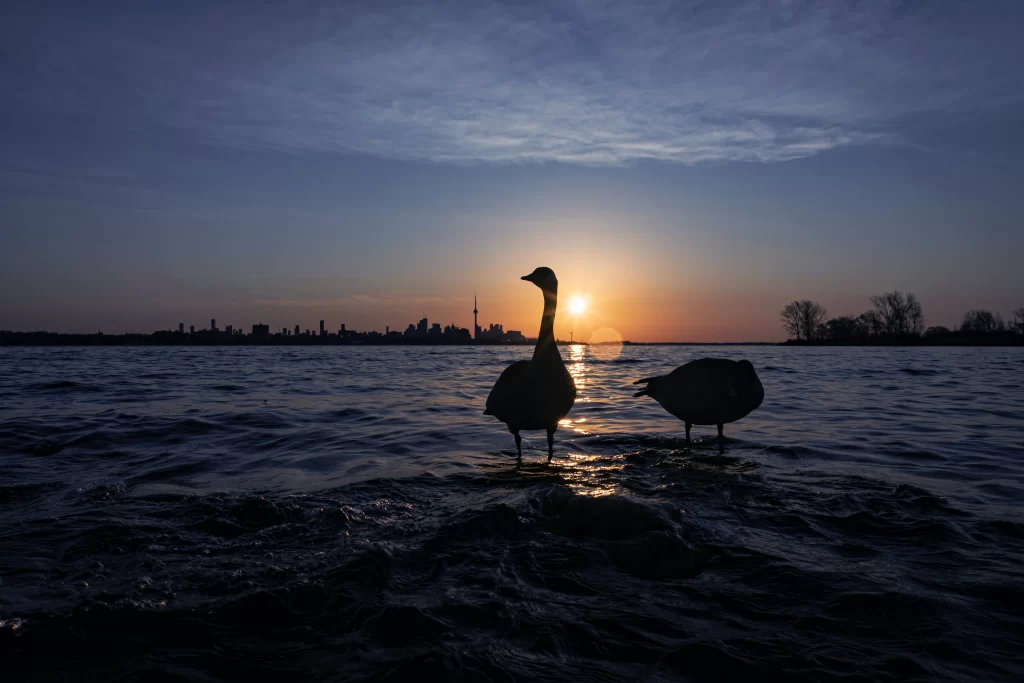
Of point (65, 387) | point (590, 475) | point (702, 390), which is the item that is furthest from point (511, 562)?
point (65, 387)

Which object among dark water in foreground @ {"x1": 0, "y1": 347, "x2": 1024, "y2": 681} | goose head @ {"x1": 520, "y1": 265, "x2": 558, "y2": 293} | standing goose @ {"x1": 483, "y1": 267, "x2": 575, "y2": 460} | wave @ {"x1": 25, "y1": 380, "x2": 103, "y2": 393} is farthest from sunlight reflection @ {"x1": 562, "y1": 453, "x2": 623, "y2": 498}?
wave @ {"x1": 25, "y1": 380, "x2": 103, "y2": 393}

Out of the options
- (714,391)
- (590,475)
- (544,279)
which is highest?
(544,279)

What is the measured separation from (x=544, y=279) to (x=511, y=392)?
2.04 m

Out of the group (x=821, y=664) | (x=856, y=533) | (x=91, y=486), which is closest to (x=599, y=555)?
(x=821, y=664)

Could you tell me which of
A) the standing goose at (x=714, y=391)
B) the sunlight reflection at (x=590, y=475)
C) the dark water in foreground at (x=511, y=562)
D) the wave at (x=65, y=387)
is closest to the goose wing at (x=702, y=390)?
the standing goose at (x=714, y=391)

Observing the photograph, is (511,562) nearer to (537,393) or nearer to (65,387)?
(537,393)

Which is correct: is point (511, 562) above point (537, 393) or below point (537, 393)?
below

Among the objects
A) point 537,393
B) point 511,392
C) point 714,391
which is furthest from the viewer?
point 714,391

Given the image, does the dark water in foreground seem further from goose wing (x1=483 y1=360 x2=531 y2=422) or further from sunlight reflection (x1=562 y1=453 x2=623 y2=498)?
goose wing (x1=483 y1=360 x2=531 y2=422)

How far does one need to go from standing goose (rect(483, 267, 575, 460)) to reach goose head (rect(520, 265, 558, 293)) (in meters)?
0.90

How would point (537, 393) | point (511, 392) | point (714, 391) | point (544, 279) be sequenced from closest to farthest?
point (537, 393) → point (511, 392) → point (714, 391) → point (544, 279)

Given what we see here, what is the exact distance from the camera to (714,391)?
7.96 m

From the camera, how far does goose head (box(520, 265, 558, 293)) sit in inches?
332

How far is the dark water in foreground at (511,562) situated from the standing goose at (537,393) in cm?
66
